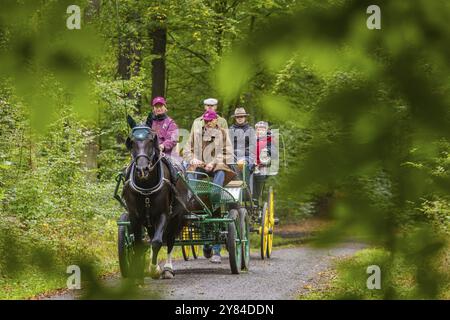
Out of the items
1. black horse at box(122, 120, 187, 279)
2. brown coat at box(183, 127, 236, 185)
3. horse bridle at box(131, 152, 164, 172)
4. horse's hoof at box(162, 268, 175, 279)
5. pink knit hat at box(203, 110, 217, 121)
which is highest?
pink knit hat at box(203, 110, 217, 121)

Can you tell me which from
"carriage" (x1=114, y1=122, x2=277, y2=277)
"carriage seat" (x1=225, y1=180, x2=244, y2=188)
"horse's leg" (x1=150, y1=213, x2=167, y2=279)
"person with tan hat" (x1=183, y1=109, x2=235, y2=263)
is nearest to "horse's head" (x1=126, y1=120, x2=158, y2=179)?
"carriage" (x1=114, y1=122, x2=277, y2=277)

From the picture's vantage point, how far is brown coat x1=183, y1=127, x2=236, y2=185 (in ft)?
35.1

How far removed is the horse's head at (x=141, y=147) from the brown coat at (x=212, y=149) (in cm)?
180

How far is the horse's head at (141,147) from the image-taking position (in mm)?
8820

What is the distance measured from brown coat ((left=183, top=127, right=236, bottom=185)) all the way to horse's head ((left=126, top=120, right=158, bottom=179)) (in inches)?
70.9

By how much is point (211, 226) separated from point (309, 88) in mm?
8958

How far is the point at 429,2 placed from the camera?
5.69 feet

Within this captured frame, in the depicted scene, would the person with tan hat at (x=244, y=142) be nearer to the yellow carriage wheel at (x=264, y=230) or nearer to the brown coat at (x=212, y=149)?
the brown coat at (x=212, y=149)

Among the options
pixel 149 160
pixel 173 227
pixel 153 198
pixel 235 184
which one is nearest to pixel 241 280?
pixel 173 227
